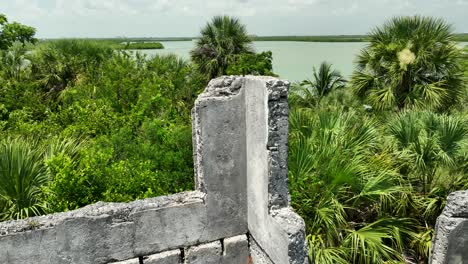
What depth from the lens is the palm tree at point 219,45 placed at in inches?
579

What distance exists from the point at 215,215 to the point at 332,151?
2010 mm

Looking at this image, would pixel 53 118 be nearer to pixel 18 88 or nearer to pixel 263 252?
pixel 18 88

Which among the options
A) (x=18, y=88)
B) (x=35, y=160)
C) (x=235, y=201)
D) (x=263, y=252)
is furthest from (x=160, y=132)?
(x=18, y=88)

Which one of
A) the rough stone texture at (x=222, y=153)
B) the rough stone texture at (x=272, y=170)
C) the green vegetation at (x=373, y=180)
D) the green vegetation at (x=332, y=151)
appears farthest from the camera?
the green vegetation at (x=332, y=151)

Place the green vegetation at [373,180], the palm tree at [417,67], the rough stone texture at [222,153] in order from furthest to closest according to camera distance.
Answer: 1. the palm tree at [417,67]
2. the green vegetation at [373,180]
3. the rough stone texture at [222,153]

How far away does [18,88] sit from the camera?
1091cm

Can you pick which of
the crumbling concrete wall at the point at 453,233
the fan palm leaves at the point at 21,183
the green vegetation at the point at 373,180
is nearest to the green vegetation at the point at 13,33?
the fan palm leaves at the point at 21,183

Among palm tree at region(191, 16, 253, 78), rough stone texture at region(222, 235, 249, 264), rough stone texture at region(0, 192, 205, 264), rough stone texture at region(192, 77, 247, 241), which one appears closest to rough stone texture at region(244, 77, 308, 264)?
rough stone texture at region(192, 77, 247, 241)

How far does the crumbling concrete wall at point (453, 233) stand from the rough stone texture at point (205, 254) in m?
2.74

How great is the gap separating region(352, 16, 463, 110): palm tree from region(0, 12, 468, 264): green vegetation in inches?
1.2

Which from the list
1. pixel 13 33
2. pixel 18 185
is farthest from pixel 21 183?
pixel 13 33

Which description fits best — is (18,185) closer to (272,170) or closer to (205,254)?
(205,254)

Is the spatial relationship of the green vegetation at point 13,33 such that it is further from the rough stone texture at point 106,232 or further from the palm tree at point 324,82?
the rough stone texture at point 106,232

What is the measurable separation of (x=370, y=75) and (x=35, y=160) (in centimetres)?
883
